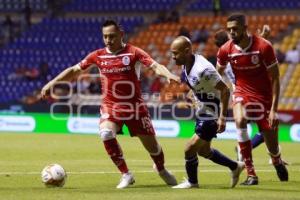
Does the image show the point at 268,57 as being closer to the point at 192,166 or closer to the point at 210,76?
the point at 210,76

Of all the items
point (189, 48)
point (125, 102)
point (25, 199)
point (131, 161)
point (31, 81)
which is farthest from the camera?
point (31, 81)

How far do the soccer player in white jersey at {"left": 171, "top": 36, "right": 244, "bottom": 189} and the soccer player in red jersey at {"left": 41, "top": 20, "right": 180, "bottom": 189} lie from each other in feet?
2.12

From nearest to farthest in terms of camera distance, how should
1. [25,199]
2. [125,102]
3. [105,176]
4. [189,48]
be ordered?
[25,199], [189,48], [125,102], [105,176]

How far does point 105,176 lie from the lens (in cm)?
1325

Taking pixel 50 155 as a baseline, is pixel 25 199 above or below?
above

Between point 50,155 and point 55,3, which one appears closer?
point 50,155

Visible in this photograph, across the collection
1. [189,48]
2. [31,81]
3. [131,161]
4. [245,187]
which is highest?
[189,48]

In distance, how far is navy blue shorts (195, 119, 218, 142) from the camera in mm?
11086

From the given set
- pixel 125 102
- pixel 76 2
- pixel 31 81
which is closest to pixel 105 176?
pixel 125 102

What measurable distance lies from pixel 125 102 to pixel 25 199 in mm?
2474

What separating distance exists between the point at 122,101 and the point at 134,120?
0.32 meters

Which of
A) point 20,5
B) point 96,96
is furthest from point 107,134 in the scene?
point 20,5

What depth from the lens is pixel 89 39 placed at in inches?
1373

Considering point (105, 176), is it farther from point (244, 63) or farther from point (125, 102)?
point (244, 63)
